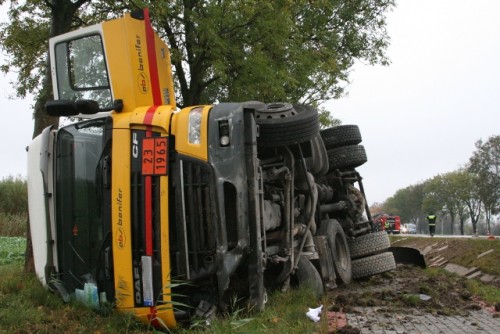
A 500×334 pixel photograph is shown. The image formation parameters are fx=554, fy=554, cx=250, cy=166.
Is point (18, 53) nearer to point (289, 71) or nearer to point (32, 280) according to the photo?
point (289, 71)

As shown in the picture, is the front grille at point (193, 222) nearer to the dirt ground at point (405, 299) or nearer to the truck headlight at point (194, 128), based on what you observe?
the truck headlight at point (194, 128)

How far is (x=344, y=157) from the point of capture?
24.7 ft

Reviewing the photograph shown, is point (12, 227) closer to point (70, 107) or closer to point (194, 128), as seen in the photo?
point (70, 107)

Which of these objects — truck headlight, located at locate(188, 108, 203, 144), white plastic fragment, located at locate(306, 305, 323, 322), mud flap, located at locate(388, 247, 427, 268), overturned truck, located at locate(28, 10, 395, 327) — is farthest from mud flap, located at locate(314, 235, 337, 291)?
mud flap, located at locate(388, 247, 427, 268)

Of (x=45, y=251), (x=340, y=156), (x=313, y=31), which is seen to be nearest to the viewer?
(x=45, y=251)

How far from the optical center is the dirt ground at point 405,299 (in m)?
4.60

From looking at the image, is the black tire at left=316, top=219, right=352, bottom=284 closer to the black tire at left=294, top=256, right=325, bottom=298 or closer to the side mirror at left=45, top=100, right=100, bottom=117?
the black tire at left=294, top=256, right=325, bottom=298

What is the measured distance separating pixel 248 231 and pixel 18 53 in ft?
29.8

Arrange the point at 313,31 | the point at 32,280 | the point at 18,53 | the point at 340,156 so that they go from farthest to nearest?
the point at 313,31
the point at 18,53
the point at 340,156
the point at 32,280

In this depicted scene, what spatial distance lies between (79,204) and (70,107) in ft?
2.71

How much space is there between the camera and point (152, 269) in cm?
425

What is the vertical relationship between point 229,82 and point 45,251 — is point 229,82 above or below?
above

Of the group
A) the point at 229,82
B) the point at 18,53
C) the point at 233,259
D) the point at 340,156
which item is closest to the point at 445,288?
the point at 340,156

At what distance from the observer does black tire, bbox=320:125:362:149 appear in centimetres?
752
